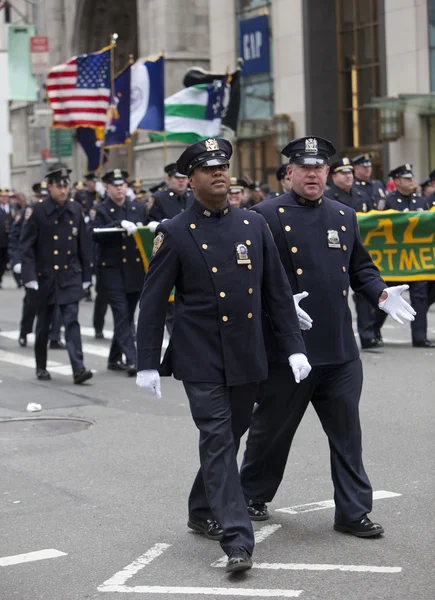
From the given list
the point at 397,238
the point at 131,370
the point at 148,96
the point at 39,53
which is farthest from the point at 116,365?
the point at 39,53

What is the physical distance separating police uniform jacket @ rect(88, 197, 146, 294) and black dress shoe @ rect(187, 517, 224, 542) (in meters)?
6.47

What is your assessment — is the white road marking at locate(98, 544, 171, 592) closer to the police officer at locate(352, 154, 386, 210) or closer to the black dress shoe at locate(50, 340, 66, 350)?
the black dress shoe at locate(50, 340, 66, 350)

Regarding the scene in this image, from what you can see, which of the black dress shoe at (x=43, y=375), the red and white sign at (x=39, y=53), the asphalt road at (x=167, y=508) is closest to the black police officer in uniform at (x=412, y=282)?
the asphalt road at (x=167, y=508)

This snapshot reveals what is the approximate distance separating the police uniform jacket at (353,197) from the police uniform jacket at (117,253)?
2.67m

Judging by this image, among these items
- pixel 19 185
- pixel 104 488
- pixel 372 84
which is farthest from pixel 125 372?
pixel 19 185

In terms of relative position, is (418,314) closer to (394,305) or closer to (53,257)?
(53,257)

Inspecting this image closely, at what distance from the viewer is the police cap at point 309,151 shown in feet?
21.1

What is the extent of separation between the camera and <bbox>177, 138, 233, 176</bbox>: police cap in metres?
5.97

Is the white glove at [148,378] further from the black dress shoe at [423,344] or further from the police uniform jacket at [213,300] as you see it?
Result: the black dress shoe at [423,344]

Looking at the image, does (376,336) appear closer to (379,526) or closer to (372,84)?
(379,526)

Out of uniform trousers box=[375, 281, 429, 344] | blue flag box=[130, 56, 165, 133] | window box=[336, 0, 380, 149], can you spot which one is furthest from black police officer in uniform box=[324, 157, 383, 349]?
window box=[336, 0, 380, 149]

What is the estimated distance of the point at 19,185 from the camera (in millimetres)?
49312

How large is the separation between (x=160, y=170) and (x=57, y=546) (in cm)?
3063

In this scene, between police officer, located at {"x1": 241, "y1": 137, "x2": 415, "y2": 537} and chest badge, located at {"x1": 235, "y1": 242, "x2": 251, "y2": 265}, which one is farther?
police officer, located at {"x1": 241, "y1": 137, "x2": 415, "y2": 537}
